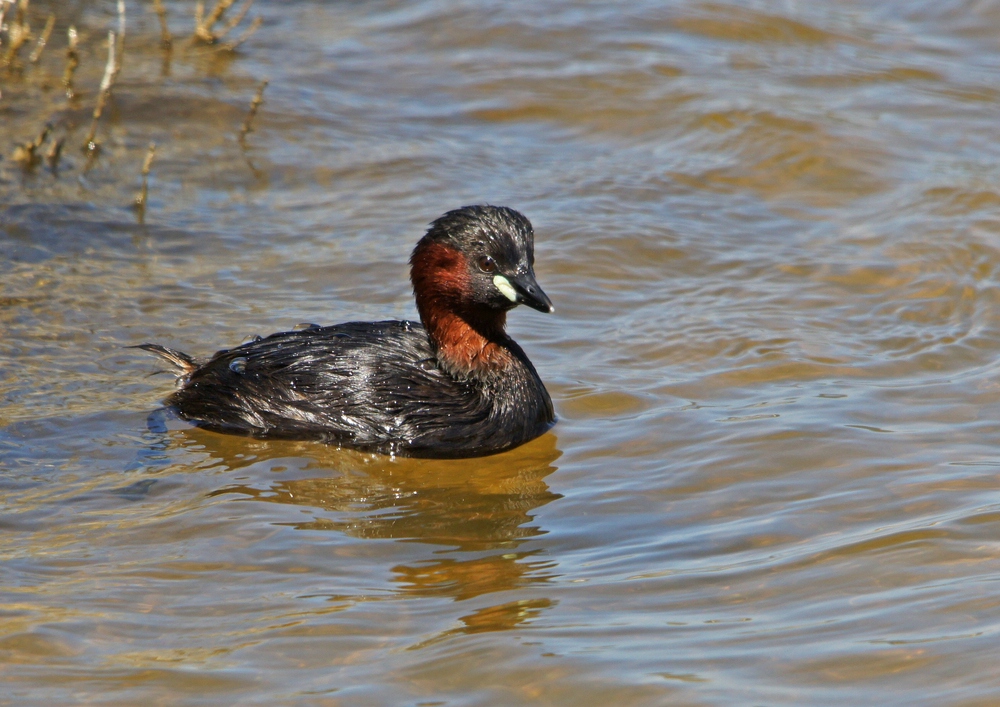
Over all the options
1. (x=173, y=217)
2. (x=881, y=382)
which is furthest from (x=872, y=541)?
(x=173, y=217)

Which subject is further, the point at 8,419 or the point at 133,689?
the point at 8,419

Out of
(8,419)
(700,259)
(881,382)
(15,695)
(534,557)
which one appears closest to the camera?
(15,695)

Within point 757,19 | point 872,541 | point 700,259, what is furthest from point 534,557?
point 757,19

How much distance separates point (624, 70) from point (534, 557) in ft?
24.9

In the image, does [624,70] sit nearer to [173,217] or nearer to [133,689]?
[173,217]

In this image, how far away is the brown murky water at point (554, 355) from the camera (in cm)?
446

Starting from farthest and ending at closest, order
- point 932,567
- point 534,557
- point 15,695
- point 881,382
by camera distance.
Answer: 1. point 881,382
2. point 534,557
3. point 932,567
4. point 15,695

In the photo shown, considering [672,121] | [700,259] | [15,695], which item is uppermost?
[672,121]

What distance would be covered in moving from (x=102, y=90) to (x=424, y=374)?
4617 mm

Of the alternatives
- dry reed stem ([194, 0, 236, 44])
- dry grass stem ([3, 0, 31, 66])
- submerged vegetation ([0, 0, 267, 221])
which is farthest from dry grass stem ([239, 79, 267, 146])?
dry grass stem ([3, 0, 31, 66])

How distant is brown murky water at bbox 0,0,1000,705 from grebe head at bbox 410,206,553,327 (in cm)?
80

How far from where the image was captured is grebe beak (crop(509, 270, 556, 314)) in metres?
6.26

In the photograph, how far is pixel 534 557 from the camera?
5.23 meters

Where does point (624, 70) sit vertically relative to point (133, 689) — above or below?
above
